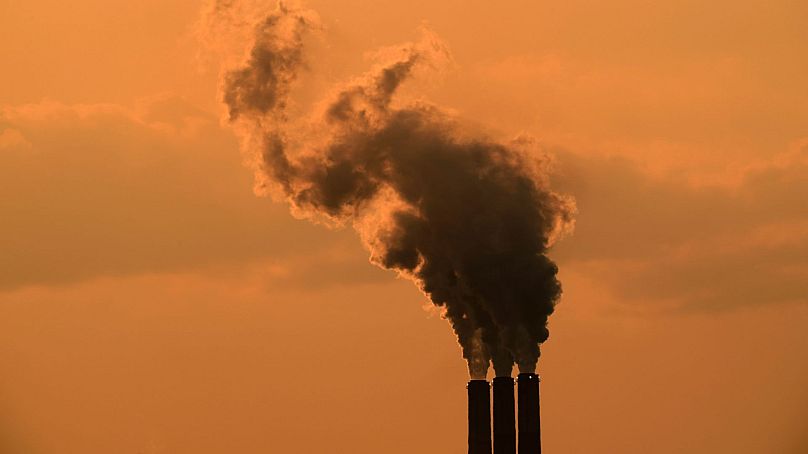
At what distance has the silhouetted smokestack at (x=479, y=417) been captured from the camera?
142 m

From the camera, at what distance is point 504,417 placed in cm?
14238

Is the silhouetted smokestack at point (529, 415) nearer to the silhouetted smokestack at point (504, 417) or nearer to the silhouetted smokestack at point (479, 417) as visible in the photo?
the silhouetted smokestack at point (504, 417)

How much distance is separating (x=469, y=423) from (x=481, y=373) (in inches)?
123

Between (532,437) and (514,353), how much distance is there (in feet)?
14.5

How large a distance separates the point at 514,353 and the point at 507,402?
256 cm

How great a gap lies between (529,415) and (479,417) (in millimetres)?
2529

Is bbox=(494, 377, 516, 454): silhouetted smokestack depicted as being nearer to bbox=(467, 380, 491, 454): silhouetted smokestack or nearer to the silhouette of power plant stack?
the silhouette of power plant stack

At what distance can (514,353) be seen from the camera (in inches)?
5664

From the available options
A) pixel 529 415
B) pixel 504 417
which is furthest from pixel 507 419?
pixel 529 415

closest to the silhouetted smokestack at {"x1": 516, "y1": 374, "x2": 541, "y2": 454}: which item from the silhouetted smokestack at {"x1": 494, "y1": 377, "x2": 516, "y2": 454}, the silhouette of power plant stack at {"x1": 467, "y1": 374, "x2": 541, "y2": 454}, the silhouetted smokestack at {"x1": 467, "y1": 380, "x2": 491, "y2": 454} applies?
the silhouette of power plant stack at {"x1": 467, "y1": 374, "x2": 541, "y2": 454}

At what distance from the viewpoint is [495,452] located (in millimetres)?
142000

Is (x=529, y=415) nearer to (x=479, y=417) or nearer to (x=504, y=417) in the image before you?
(x=504, y=417)

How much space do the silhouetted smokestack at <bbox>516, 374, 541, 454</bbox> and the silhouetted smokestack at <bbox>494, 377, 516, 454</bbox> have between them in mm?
436

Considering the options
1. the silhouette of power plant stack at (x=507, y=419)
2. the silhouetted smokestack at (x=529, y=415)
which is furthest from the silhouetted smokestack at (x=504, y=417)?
the silhouetted smokestack at (x=529, y=415)
